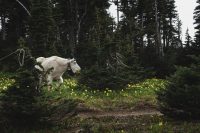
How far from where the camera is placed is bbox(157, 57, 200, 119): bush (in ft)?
41.3

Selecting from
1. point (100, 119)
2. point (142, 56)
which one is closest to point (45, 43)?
point (142, 56)

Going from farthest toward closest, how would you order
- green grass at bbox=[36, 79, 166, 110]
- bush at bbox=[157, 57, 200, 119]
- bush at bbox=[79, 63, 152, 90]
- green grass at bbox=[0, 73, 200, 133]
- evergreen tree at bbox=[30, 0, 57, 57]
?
evergreen tree at bbox=[30, 0, 57, 57], bush at bbox=[79, 63, 152, 90], green grass at bbox=[36, 79, 166, 110], bush at bbox=[157, 57, 200, 119], green grass at bbox=[0, 73, 200, 133]

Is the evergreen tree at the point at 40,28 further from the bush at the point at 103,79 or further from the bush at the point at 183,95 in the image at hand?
the bush at the point at 183,95

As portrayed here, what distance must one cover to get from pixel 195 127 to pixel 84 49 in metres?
29.2

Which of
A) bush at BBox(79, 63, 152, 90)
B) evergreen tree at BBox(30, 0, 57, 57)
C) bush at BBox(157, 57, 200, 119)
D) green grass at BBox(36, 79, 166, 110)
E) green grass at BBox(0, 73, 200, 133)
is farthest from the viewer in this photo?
evergreen tree at BBox(30, 0, 57, 57)

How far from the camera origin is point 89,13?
46.5 m

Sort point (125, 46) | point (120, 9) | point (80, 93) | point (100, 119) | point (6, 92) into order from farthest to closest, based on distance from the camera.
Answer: point (120, 9)
point (125, 46)
point (80, 93)
point (100, 119)
point (6, 92)

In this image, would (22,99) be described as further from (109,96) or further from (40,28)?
(40,28)

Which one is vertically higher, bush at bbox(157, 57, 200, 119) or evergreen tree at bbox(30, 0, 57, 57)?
evergreen tree at bbox(30, 0, 57, 57)

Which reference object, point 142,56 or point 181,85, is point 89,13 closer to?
point 142,56

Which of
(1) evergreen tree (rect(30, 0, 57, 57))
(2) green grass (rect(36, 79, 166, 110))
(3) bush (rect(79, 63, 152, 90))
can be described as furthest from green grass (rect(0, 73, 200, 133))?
(1) evergreen tree (rect(30, 0, 57, 57))

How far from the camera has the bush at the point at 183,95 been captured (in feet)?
41.3

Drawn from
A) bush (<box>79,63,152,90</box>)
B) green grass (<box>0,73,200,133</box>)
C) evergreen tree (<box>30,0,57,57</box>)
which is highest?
evergreen tree (<box>30,0,57,57</box>)

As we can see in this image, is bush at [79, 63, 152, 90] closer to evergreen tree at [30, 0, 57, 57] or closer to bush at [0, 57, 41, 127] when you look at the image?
bush at [0, 57, 41, 127]
